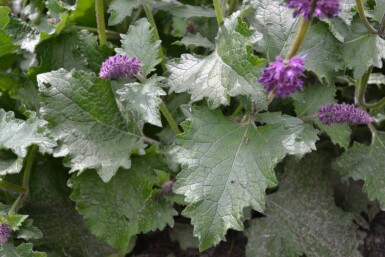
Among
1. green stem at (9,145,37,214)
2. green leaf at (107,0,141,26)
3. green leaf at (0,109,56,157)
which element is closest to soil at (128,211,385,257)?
green stem at (9,145,37,214)

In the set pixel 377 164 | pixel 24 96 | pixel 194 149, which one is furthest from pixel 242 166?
pixel 24 96

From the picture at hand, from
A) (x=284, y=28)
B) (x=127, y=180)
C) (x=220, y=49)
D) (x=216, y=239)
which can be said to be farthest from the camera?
(x=127, y=180)

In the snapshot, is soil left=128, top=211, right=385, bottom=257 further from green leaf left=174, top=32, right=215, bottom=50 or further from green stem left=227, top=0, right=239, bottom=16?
green stem left=227, top=0, right=239, bottom=16

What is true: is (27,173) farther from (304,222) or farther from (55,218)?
(304,222)

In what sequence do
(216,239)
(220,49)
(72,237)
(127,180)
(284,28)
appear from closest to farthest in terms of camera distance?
(216,239) → (220,49) → (284,28) → (127,180) → (72,237)

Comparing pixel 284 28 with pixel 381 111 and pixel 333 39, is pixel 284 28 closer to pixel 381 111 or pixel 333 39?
pixel 333 39

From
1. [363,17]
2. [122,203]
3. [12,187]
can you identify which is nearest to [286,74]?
[363,17]

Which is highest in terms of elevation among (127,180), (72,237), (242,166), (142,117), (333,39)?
(333,39)
